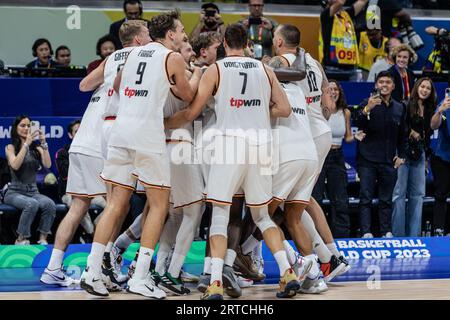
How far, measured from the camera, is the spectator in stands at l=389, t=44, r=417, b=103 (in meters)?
13.2

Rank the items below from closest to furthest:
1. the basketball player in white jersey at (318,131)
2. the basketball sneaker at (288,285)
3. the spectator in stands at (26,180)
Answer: the basketball sneaker at (288,285), the basketball player in white jersey at (318,131), the spectator in stands at (26,180)

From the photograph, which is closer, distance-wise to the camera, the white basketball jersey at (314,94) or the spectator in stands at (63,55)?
the white basketball jersey at (314,94)

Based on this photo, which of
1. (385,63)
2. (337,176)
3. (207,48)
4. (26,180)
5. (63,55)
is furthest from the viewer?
(385,63)

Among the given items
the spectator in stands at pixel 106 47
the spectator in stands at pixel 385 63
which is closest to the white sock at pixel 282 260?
the spectator in stands at pixel 106 47

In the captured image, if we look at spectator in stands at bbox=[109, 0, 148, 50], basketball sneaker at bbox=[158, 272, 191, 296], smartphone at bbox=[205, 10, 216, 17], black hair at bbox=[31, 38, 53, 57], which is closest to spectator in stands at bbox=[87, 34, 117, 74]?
spectator in stands at bbox=[109, 0, 148, 50]

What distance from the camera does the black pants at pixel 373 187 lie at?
40.4 ft

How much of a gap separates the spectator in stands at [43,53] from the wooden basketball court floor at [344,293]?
4684 millimetres

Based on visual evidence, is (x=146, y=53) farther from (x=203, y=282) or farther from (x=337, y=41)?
(x=337, y=41)

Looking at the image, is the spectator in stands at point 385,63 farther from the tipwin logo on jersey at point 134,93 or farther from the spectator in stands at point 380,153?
the tipwin logo on jersey at point 134,93

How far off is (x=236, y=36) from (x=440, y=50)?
6.49 metres

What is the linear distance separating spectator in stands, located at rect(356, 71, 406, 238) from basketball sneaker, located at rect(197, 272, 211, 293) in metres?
3.76

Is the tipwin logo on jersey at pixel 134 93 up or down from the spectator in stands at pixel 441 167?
up

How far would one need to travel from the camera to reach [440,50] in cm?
1449

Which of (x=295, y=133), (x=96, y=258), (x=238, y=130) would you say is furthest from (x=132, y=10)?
(x=96, y=258)
